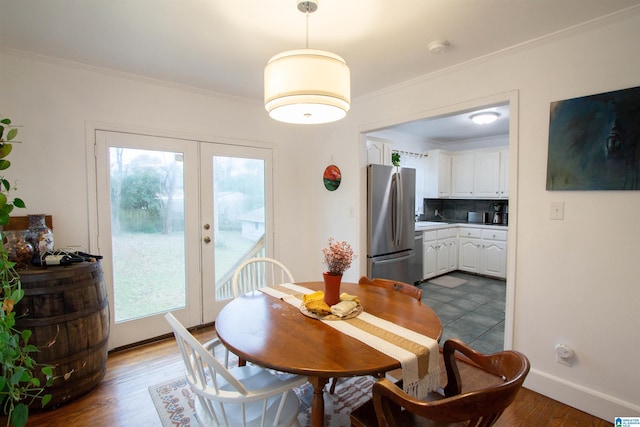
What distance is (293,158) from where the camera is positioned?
12.2 feet

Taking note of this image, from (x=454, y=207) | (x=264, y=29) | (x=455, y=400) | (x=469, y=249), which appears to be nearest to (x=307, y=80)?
(x=264, y=29)

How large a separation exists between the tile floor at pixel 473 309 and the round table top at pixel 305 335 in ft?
4.82

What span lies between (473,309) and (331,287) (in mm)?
2674

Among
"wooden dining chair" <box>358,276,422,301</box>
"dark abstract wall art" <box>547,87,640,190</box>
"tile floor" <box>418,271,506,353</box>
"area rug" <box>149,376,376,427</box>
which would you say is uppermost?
"dark abstract wall art" <box>547,87,640,190</box>

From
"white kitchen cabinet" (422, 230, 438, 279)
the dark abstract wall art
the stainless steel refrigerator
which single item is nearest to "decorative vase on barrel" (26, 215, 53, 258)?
the stainless steel refrigerator

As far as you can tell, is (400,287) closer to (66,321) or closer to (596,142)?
(596,142)

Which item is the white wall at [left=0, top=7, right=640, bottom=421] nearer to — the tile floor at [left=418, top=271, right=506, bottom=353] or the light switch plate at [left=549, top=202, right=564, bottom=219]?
the light switch plate at [left=549, top=202, right=564, bottom=219]

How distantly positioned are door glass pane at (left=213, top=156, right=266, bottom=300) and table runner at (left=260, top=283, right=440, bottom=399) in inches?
77.6

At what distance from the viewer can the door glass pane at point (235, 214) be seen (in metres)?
3.21

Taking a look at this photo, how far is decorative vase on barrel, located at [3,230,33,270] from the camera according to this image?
1.96 m

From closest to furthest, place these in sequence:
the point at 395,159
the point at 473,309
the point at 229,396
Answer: the point at 229,396
the point at 473,309
the point at 395,159

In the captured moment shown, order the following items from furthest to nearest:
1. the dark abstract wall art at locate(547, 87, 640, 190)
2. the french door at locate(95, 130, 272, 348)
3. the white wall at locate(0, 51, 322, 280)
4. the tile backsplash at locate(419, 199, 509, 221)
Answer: the tile backsplash at locate(419, 199, 509, 221)
the french door at locate(95, 130, 272, 348)
the white wall at locate(0, 51, 322, 280)
the dark abstract wall art at locate(547, 87, 640, 190)

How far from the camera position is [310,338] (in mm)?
1400

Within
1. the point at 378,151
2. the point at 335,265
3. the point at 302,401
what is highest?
the point at 378,151
